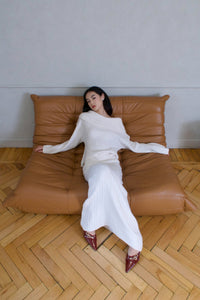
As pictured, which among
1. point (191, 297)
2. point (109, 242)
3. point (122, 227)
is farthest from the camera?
point (109, 242)

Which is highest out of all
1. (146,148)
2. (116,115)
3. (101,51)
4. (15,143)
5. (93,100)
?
(101,51)

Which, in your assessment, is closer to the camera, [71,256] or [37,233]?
[71,256]

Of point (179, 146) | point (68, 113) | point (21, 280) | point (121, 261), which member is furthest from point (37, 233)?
point (179, 146)

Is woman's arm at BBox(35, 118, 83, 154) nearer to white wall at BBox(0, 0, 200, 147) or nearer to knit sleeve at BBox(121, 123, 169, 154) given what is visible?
knit sleeve at BBox(121, 123, 169, 154)

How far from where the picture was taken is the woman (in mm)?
1419

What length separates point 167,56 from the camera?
6.72 feet

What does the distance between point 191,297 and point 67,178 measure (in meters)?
1.19

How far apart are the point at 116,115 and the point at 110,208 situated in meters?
1.01

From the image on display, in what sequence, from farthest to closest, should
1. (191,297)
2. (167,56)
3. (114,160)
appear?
1. (167,56)
2. (114,160)
3. (191,297)

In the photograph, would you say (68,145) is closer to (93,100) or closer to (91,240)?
(93,100)

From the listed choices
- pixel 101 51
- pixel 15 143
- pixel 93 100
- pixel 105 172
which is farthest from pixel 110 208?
pixel 15 143

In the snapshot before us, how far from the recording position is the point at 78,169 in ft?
6.21

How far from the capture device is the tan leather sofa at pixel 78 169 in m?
1.58

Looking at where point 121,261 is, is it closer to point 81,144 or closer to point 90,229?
point 90,229
